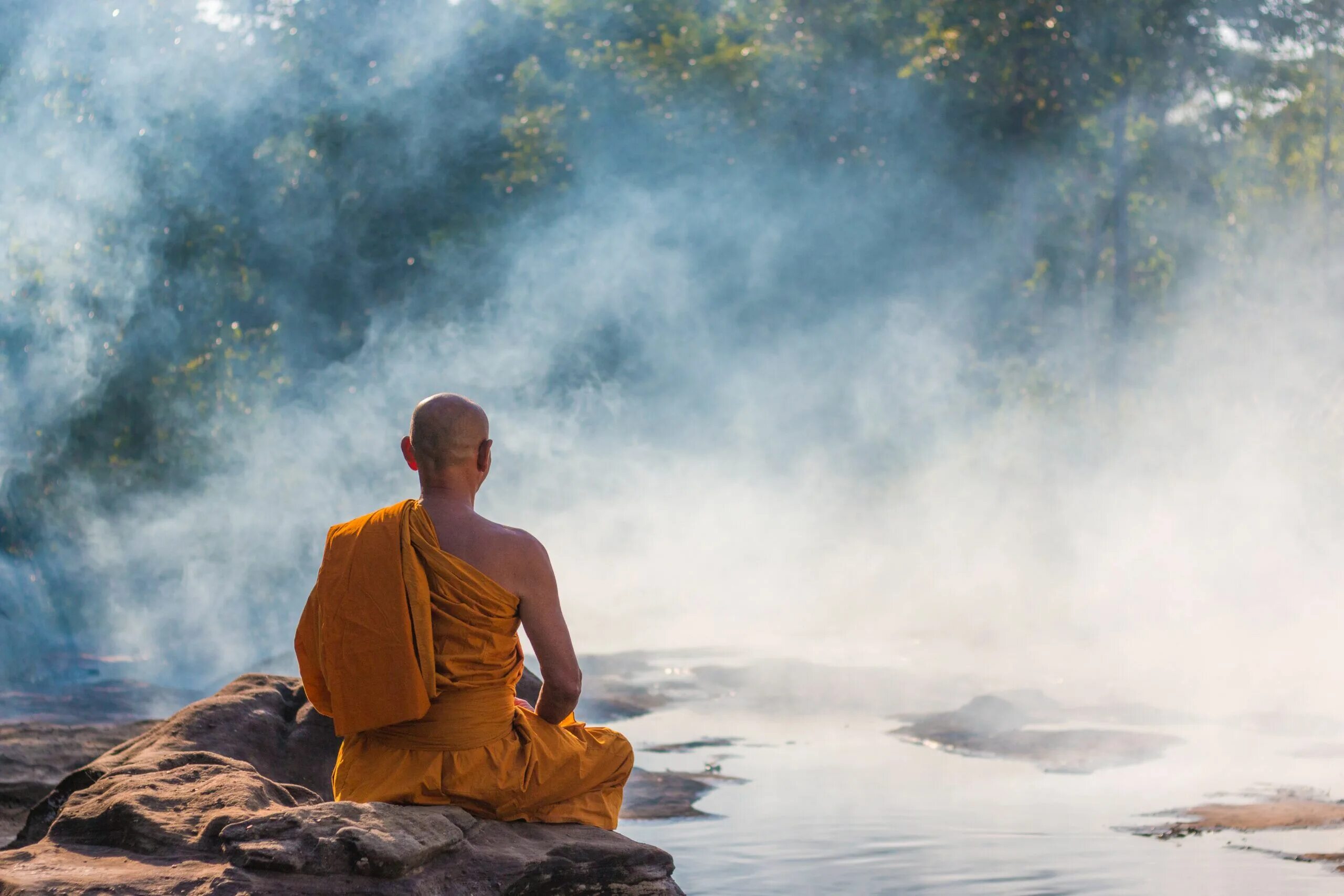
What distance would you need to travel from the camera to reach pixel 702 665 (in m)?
11.9

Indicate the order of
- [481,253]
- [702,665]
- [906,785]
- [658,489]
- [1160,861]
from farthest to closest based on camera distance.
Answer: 1. [658,489]
2. [481,253]
3. [702,665]
4. [906,785]
5. [1160,861]

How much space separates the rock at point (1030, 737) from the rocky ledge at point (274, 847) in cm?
500

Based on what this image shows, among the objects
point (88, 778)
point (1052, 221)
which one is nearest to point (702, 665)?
point (88, 778)

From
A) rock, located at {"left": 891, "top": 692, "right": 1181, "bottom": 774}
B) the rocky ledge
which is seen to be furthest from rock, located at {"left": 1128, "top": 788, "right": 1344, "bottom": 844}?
the rocky ledge

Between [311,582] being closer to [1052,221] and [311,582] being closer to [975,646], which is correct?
[975,646]

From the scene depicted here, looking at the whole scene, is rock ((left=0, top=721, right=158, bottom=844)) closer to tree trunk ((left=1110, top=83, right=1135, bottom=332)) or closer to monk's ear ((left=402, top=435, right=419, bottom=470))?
monk's ear ((left=402, top=435, right=419, bottom=470))

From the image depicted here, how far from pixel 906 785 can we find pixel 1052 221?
13056 millimetres

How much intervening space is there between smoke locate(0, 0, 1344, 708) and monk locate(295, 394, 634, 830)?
7.55 meters

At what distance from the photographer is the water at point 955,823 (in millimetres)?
4938

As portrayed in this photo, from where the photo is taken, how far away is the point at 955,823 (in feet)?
19.7

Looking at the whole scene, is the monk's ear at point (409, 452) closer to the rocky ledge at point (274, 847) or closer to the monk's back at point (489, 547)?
the monk's back at point (489, 547)

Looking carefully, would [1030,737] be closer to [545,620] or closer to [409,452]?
[545,620]

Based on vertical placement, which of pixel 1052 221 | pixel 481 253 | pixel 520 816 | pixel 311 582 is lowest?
pixel 520 816

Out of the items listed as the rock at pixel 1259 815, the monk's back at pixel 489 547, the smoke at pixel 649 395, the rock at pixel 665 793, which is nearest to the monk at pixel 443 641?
the monk's back at pixel 489 547
